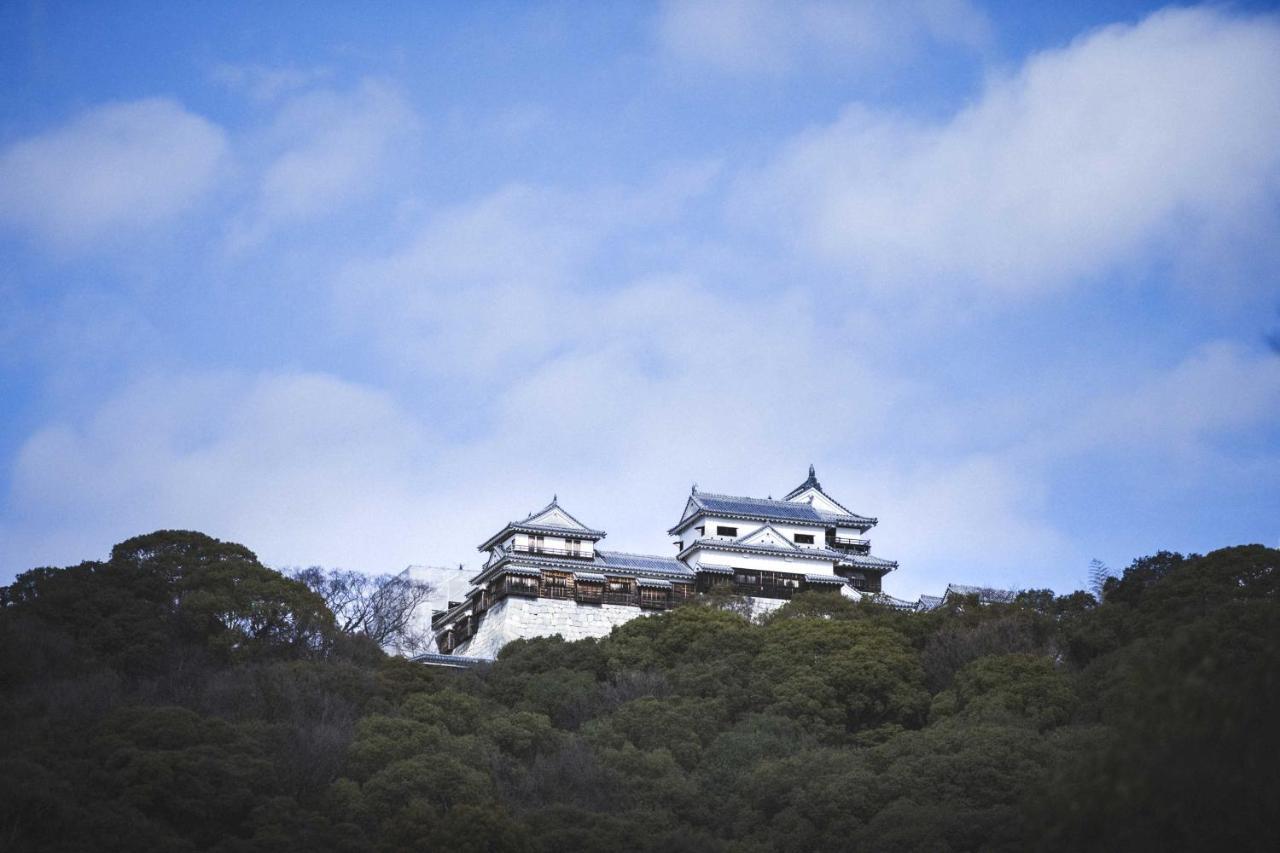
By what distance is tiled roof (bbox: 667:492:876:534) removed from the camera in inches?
2109

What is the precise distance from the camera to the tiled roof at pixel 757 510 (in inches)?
2109

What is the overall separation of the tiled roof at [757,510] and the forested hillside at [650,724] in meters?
8.82

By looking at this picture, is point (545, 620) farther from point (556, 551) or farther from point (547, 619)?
point (556, 551)

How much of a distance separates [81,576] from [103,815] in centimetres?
1365

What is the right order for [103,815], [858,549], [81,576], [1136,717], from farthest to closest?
[858,549], [81,576], [103,815], [1136,717]

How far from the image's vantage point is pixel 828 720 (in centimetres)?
3591

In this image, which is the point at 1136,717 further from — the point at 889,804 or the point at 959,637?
the point at 959,637

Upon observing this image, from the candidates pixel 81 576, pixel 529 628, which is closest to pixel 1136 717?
pixel 81 576

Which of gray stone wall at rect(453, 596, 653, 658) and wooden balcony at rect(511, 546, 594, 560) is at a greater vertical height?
wooden balcony at rect(511, 546, 594, 560)

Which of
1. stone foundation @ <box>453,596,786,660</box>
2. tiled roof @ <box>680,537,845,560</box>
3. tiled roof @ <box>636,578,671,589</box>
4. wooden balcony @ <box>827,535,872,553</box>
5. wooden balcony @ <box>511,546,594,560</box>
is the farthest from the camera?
wooden balcony @ <box>827,535,872,553</box>

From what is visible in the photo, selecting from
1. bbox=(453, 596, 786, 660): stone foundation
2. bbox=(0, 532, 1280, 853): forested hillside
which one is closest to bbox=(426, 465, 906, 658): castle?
bbox=(453, 596, 786, 660): stone foundation

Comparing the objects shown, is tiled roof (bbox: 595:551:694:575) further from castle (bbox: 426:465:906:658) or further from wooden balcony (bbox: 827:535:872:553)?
wooden balcony (bbox: 827:535:872:553)

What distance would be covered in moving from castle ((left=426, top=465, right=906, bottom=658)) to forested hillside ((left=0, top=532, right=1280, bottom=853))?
6.94 metres

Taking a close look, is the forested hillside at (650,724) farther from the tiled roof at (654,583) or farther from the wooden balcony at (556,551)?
the wooden balcony at (556,551)
